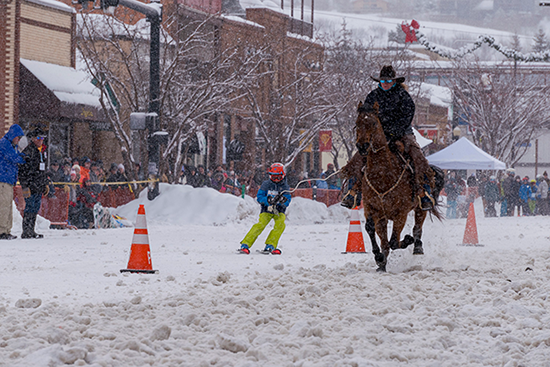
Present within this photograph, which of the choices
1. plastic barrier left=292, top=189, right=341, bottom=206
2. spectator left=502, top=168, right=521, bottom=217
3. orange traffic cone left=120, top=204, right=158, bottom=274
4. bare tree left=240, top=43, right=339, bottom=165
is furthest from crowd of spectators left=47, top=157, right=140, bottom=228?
spectator left=502, top=168, right=521, bottom=217

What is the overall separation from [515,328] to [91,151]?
26723mm

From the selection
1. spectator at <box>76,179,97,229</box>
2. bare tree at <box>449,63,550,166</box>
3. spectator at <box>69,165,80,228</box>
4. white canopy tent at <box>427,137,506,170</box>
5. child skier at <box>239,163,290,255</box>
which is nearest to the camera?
child skier at <box>239,163,290,255</box>

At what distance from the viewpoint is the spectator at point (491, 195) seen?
31016 mm

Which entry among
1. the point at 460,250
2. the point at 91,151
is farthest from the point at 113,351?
the point at 91,151

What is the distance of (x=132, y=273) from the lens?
9.77 m

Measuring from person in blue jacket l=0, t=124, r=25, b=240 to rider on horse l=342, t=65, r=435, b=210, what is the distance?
690 cm

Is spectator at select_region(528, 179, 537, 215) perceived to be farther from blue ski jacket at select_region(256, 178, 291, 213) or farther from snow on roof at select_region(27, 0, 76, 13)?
blue ski jacket at select_region(256, 178, 291, 213)

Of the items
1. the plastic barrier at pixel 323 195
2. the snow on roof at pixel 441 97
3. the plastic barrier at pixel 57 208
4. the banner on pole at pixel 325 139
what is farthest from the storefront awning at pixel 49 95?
the snow on roof at pixel 441 97

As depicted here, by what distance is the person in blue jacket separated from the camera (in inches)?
563

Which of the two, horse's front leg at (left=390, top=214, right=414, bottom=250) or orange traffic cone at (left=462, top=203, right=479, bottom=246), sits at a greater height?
horse's front leg at (left=390, top=214, right=414, bottom=250)

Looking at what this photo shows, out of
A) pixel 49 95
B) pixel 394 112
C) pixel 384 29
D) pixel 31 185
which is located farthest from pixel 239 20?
pixel 384 29

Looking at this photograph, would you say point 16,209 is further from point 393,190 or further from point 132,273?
point 393,190

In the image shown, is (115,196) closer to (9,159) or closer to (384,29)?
(9,159)

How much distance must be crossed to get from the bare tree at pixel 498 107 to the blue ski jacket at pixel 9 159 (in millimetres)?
35445
